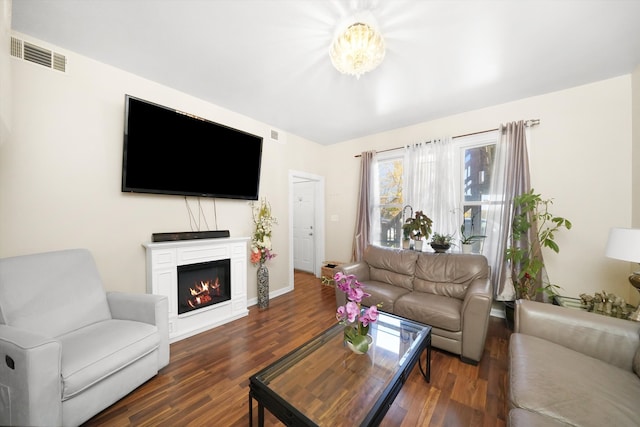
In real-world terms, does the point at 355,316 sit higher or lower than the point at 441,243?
lower

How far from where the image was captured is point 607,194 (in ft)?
7.39

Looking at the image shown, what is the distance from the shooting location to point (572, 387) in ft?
3.49

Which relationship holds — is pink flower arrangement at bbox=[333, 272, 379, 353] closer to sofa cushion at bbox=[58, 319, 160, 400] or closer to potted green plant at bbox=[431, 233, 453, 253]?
sofa cushion at bbox=[58, 319, 160, 400]

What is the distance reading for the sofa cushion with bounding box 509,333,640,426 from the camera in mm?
937

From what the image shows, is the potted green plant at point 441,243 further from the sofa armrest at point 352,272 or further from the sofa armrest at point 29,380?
the sofa armrest at point 29,380

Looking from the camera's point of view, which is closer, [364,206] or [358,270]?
[358,270]

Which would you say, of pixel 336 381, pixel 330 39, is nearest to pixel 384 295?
pixel 336 381

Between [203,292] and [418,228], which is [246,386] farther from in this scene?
[418,228]

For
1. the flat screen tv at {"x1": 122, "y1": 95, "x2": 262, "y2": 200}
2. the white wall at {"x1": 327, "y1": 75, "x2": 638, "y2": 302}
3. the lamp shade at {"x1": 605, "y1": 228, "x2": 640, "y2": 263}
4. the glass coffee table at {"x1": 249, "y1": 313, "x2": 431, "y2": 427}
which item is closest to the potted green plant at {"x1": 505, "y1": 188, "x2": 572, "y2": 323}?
the white wall at {"x1": 327, "y1": 75, "x2": 638, "y2": 302}

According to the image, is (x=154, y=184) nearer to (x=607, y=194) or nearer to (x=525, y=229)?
(x=525, y=229)

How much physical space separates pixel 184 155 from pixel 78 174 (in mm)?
870

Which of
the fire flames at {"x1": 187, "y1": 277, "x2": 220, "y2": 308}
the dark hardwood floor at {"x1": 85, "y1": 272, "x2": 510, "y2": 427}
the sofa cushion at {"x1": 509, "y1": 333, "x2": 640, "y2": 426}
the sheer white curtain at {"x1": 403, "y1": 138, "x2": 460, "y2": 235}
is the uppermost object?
the sheer white curtain at {"x1": 403, "y1": 138, "x2": 460, "y2": 235}

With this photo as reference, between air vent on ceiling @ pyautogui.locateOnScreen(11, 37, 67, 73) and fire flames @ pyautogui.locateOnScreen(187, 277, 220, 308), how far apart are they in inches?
93.0

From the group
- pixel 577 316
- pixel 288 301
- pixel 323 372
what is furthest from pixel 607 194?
pixel 288 301
